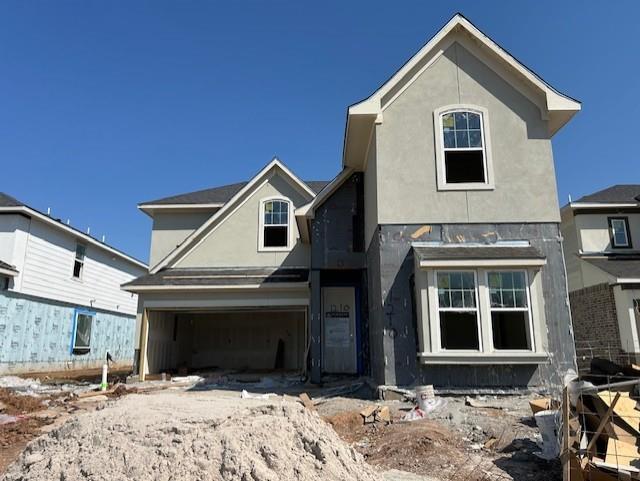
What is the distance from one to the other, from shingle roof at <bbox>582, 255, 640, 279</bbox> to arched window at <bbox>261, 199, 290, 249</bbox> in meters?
11.7

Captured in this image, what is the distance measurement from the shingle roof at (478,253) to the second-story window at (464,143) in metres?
1.57

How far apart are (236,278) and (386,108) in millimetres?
7280

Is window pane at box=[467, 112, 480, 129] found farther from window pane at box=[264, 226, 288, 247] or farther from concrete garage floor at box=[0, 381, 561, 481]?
window pane at box=[264, 226, 288, 247]

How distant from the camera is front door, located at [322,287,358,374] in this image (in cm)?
1306

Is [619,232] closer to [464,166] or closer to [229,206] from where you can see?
[464,166]

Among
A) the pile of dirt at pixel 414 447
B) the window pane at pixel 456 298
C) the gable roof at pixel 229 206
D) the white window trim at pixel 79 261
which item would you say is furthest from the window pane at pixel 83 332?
the window pane at pixel 456 298

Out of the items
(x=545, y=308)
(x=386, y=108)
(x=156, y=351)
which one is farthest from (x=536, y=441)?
(x=156, y=351)

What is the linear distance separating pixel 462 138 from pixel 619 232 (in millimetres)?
13747

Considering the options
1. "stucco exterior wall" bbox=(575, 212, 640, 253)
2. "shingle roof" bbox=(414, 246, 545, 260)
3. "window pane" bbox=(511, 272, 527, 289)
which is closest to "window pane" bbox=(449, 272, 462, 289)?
"shingle roof" bbox=(414, 246, 545, 260)

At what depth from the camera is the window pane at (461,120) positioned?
1005 centimetres

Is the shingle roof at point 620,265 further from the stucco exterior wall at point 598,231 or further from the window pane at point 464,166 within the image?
the window pane at point 464,166

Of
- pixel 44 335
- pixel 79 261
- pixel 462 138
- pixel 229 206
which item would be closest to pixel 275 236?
Answer: pixel 229 206

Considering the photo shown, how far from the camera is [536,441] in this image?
233 inches

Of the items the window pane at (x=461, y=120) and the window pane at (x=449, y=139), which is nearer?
the window pane at (x=449, y=139)
